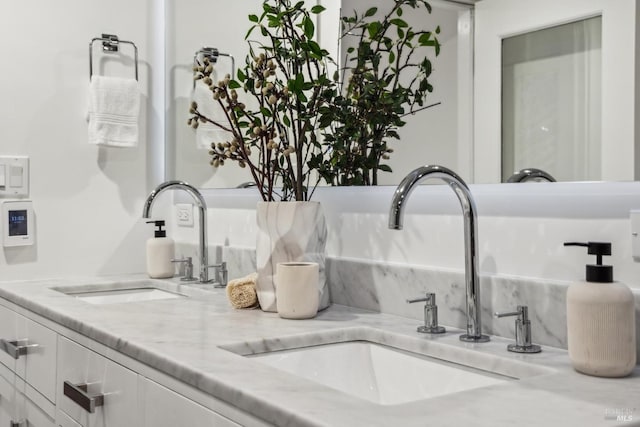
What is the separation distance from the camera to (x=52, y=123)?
2.01 meters

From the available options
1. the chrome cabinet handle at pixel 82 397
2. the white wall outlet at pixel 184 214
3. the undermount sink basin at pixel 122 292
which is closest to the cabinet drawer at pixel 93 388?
the chrome cabinet handle at pixel 82 397

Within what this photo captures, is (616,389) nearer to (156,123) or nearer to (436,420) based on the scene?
(436,420)

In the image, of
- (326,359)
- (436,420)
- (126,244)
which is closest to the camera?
(436,420)

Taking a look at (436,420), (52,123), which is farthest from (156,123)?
(436,420)

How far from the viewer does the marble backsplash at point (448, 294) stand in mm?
1089

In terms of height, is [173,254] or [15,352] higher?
[173,254]

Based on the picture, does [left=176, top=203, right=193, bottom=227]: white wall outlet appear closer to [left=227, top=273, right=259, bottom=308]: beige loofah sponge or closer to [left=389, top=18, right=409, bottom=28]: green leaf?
[left=227, top=273, right=259, bottom=308]: beige loofah sponge

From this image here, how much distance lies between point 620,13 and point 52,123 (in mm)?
1557

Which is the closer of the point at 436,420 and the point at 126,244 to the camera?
the point at 436,420

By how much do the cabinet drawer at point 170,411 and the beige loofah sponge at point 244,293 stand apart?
401 millimetres

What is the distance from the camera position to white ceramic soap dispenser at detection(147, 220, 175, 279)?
199 cm

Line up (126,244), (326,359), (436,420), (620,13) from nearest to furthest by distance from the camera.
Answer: (436,420), (620,13), (326,359), (126,244)

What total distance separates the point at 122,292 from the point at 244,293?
0.63 metres

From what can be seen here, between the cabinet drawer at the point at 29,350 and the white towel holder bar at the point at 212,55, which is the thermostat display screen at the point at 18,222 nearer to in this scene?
the cabinet drawer at the point at 29,350
